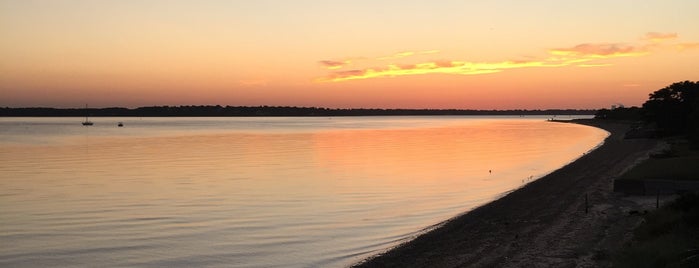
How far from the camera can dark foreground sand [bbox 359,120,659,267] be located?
15.2 meters

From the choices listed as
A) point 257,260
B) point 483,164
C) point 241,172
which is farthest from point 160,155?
point 257,260

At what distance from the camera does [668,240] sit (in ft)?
44.9

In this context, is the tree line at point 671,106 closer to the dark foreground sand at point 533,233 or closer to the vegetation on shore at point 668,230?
the vegetation on shore at point 668,230

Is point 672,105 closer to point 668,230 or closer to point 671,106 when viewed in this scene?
point 671,106

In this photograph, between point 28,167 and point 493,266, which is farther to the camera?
point 28,167

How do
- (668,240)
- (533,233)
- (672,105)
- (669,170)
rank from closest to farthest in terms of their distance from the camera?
1. (668,240)
2. (533,233)
3. (669,170)
4. (672,105)

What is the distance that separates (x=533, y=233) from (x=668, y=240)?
509cm

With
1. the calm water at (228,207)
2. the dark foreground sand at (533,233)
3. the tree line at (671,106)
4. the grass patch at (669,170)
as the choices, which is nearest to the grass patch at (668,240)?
the dark foreground sand at (533,233)

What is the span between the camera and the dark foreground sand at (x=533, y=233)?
15.2m

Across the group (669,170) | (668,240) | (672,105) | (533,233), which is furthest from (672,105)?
(668,240)

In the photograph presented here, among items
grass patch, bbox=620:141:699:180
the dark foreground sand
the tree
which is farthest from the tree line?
the dark foreground sand

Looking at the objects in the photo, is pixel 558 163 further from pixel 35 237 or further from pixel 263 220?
pixel 35 237

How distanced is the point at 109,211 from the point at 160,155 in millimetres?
34831

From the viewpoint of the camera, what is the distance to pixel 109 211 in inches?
995
